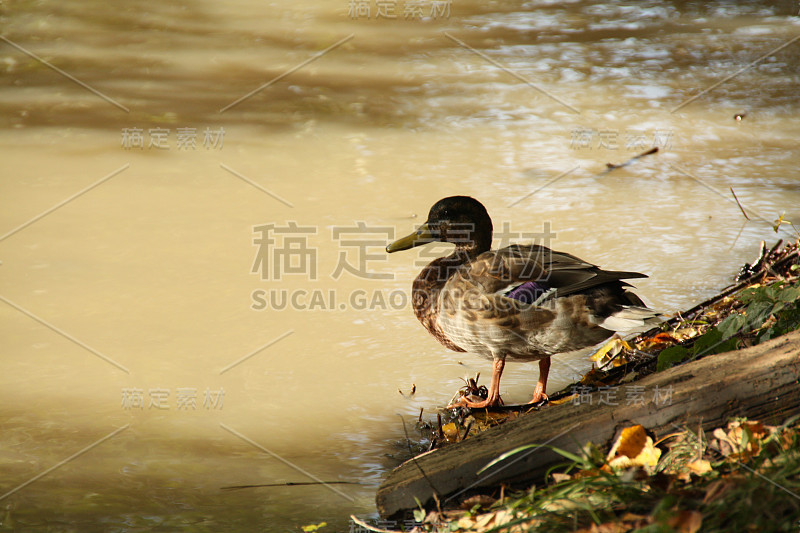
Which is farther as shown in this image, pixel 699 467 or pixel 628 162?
pixel 628 162

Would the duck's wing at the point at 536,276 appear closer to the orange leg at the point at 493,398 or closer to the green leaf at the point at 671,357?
the orange leg at the point at 493,398

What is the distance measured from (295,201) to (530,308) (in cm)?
321

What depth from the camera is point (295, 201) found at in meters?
6.58

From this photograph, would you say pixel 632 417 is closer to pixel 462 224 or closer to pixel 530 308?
pixel 530 308

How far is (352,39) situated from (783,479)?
955cm

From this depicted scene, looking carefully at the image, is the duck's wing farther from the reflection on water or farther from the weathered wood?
the weathered wood

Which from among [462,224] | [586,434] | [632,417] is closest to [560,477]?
[586,434]

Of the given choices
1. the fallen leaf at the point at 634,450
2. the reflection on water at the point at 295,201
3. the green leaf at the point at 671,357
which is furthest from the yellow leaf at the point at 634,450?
the reflection on water at the point at 295,201

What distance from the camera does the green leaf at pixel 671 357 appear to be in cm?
334

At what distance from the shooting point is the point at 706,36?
1098cm

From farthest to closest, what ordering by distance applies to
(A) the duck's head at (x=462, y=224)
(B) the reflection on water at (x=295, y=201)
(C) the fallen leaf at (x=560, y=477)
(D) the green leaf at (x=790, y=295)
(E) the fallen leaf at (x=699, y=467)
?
1. (A) the duck's head at (x=462, y=224)
2. (B) the reflection on water at (x=295, y=201)
3. (D) the green leaf at (x=790, y=295)
4. (C) the fallen leaf at (x=560, y=477)
5. (E) the fallen leaf at (x=699, y=467)

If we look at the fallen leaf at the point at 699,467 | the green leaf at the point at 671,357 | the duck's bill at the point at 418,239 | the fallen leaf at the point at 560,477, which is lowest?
the fallen leaf at the point at 560,477

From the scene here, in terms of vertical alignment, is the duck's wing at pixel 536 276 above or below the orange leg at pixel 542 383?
above

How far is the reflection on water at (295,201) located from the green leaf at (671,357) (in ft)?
3.58
